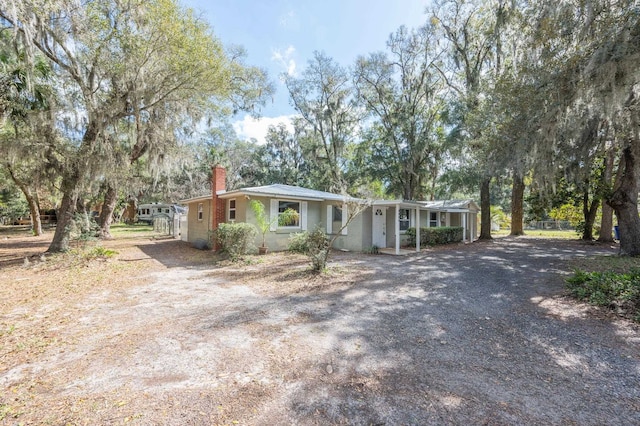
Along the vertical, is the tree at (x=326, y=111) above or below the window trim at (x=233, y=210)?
above

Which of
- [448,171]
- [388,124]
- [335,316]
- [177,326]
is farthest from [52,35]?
[448,171]

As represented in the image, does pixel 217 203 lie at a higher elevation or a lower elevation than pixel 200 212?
higher

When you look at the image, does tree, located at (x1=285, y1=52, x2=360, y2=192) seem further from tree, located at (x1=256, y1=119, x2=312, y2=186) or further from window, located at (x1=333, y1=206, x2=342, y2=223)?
window, located at (x1=333, y1=206, x2=342, y2=223)

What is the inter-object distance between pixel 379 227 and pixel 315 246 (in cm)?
562

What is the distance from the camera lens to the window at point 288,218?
11658mm

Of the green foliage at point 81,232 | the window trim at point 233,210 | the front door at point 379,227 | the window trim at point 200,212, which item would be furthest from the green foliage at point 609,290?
the green foliage at point 81,232

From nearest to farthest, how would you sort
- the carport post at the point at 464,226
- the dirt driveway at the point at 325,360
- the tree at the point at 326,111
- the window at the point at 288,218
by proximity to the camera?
the dirt driveway at the point at 325,360, the window at the point at 288,218, the carport post at the point at 464,226, the tree at the point at 326,111

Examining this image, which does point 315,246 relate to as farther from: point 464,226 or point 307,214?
point 464,226

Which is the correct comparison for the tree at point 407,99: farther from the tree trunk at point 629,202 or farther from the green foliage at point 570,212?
the tree trunk at point 629,202

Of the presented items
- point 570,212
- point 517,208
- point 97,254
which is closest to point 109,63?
point 97,254

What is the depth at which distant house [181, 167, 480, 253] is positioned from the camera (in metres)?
11.3

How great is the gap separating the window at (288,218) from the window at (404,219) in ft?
16.6

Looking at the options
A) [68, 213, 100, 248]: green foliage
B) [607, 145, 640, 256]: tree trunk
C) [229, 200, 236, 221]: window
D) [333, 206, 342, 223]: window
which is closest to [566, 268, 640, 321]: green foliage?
[607, 145, 640, 256]: tree trunk

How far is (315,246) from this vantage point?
8.05m
